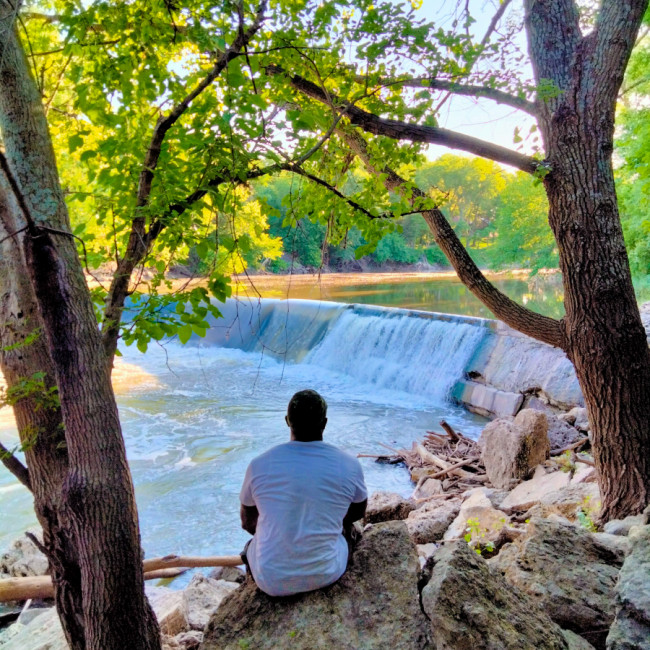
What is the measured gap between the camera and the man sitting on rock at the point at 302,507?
2133mm

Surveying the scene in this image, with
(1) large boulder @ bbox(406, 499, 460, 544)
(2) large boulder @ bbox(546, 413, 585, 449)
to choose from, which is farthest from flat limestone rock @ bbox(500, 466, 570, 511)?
(2) large boulder @ bbox(546, 413, 585, 449)

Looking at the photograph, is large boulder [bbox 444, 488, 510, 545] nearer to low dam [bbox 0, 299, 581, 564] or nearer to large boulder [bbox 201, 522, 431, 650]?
large boulder [bbox 201, 522, 431, 650]

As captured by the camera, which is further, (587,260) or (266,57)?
(587,260)

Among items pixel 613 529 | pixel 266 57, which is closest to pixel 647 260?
pixel 613 529

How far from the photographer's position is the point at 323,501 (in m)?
2.19

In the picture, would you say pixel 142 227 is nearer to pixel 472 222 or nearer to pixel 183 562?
pixel 183 562

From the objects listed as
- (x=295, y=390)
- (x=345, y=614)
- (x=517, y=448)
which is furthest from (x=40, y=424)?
(x=295, y=390)

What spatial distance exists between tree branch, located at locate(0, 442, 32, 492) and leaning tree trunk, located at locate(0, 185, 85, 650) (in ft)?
0.09

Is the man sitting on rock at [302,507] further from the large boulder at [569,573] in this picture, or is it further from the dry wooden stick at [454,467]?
the dry wooden stick at [454,467]

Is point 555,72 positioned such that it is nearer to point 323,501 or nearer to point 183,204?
point 183,204

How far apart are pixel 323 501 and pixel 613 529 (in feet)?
6.71

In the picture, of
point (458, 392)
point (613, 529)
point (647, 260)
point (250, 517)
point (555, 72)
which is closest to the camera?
point (250, 517)

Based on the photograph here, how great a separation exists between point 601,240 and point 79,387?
3041mm

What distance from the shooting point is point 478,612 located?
5.95ft
